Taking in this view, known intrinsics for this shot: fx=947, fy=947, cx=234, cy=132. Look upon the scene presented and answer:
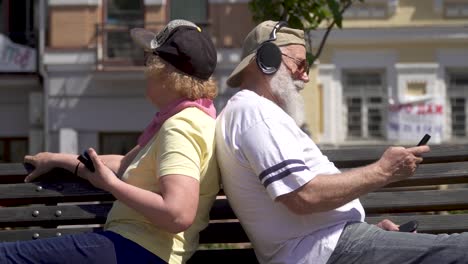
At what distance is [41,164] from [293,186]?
1.13 metres

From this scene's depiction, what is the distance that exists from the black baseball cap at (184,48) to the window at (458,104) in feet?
47.5

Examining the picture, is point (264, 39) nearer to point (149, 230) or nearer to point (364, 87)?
point (149, 230)

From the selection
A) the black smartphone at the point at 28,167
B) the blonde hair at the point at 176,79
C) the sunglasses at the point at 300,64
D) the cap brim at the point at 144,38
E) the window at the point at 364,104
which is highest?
the cap brim at the point at 144,38

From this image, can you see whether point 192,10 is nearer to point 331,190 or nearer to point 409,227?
point 409,227

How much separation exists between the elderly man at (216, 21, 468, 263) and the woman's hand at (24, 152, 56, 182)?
2.41 ft

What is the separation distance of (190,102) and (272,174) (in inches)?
17.4

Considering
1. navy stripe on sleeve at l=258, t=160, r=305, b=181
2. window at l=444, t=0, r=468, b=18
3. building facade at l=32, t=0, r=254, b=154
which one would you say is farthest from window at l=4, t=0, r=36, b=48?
navy stripe on sleeve at l=258, t=160, r=305, b=181

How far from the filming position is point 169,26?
3.46 m

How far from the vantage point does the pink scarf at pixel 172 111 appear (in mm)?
3375

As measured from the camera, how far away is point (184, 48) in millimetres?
3402

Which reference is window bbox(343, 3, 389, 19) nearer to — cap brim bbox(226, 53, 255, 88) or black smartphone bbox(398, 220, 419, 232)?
cap brim bbox(226, 53, 255, 88)

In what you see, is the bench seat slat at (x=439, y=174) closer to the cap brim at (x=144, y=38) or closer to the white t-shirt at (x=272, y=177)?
the white t-shirt at (x=272, y=177)

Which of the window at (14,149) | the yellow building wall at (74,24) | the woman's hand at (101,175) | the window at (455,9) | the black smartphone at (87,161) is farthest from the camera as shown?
the window at (14,149)

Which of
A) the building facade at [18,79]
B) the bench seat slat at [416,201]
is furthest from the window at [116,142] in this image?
the bench seat slat at [416,201]
